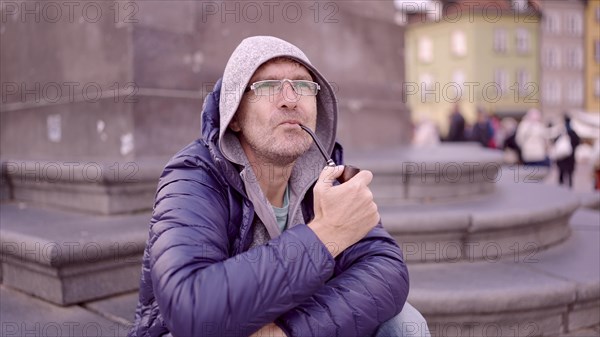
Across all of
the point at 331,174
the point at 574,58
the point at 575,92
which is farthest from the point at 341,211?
the point at 574,58

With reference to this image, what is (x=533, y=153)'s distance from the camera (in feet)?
33.2

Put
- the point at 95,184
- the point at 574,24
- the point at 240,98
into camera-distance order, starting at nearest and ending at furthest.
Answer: the point at 240,98 < the point at 95,184 < the point at 574,24

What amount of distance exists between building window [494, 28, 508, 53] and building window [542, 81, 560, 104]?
585 centimetres

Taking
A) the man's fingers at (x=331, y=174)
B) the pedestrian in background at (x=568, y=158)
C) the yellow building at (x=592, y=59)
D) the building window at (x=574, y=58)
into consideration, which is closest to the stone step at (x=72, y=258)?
the man's fingers at (x=331, y=174)

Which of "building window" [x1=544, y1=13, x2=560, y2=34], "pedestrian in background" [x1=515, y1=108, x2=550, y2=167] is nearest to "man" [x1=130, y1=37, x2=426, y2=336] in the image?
"pedestrian in background" [x1=515, y1=108, x2=550, y2=167]

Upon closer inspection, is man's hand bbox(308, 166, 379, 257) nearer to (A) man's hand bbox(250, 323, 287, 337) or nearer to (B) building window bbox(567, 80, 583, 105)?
(A) man's hand bbox(250, 323, 287, 337)

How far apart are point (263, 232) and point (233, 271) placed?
0.36 meters

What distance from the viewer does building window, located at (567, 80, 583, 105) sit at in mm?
44188

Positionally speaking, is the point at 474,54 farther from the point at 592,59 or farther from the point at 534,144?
the point at 534,144


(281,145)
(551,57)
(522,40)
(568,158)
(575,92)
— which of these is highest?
(522,40)

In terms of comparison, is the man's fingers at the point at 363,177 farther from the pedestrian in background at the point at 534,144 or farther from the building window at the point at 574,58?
the building window at the point at 574,58

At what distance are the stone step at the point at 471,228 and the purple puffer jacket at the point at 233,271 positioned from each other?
4.79 ft

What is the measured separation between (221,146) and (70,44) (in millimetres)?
3156

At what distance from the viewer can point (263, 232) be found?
187 cm
